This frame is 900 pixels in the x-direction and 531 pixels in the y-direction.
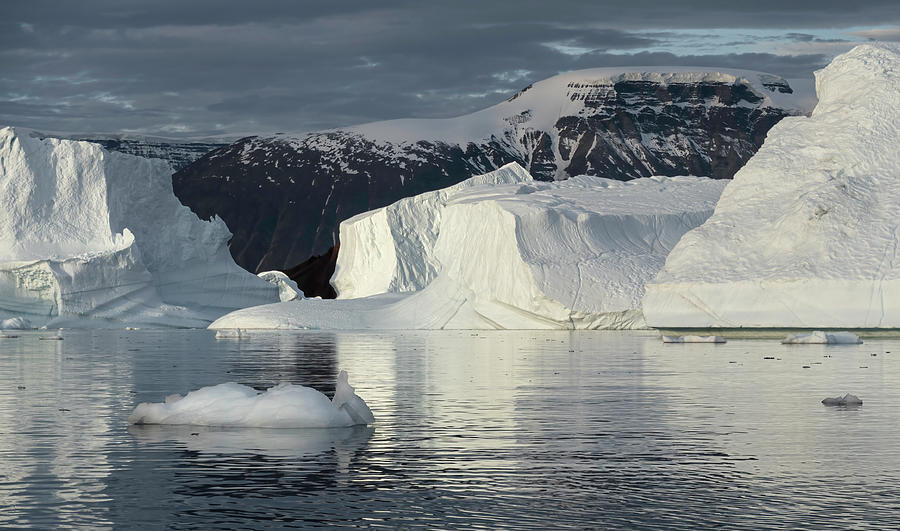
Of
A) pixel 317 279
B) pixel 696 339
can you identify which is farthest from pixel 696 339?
pixel 317 279

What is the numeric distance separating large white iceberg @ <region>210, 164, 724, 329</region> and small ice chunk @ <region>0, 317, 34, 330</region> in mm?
7066

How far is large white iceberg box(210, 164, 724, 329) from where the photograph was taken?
42.7 meters

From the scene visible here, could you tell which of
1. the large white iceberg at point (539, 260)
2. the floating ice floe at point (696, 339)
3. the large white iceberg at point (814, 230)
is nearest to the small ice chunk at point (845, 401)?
the large white iceberg at point (814, 230)

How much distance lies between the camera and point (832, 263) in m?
32.3

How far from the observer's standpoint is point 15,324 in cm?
4897

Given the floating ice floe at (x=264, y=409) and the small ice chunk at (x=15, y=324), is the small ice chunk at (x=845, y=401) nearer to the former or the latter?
the floating ice floe at (x=264, y=409)

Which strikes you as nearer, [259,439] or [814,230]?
[259,439]

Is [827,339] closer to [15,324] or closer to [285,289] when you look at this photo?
[15,324]

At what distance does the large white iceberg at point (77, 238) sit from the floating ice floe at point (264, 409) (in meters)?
37.2

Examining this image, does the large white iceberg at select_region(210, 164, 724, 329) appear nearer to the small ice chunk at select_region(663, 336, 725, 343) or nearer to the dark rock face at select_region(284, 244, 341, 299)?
the small ice chunk at select_region(663, 336, 725, 343)

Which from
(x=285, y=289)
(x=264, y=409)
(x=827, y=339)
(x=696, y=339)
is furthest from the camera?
(x=285, y=289)

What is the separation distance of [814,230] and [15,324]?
30053 mm

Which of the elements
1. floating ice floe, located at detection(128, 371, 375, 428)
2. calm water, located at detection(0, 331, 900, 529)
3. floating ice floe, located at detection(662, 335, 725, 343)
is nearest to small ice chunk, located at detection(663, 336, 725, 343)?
floating ice floe, located at detection(662, 335, 725, 343)

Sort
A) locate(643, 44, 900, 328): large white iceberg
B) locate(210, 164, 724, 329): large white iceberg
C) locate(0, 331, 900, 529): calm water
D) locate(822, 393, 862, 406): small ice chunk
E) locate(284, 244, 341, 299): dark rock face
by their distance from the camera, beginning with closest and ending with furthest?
locate(0, 331, 900, 529): calm water
locate(822, 393, 862, 406): small ice chunk
locate(643, 44, 900, 328): large white iceberg
locate(210, 164, 724, 329): large white iceberg
locate(284, 244, 341, 299): dark rock face
